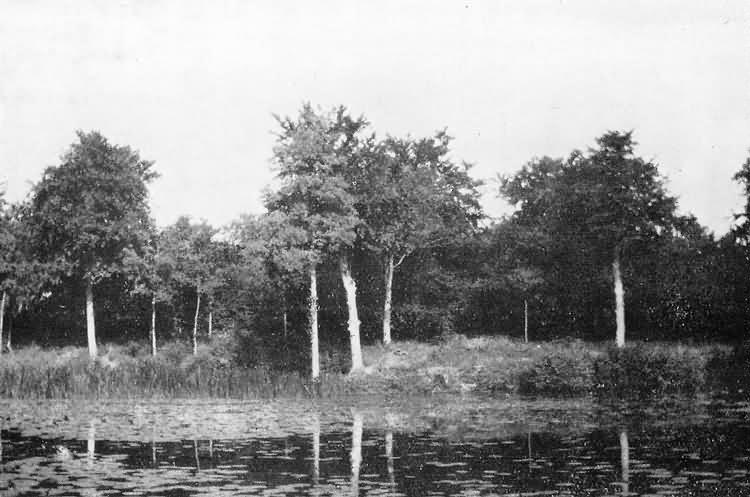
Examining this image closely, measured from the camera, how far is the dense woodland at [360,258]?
1596 inches

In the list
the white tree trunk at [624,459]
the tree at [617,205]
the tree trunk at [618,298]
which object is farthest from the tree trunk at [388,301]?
the white tree trunk at [624,459]

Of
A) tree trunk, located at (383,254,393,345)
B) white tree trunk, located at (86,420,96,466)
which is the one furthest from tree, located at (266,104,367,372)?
white tree trunk, located at (86,420,96,466)

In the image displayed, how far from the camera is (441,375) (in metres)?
Result: 36.9

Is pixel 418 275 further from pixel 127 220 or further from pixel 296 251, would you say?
pixel 127 220

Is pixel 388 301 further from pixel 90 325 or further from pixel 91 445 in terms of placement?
pixel 91 445

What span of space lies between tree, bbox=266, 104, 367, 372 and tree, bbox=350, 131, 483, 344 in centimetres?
159

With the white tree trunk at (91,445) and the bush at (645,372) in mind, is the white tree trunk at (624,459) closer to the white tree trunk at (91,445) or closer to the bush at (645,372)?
the white tree trunk at (91,445)

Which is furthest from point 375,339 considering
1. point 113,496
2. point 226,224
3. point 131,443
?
point 113,496

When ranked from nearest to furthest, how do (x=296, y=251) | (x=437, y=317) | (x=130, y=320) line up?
(x=296, y=251) → (x=437, y=317) → (x=130, y=320)

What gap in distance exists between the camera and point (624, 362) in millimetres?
35156

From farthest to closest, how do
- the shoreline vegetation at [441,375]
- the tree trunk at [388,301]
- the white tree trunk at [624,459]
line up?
1. the tree trunk at [388,301]
2. the shoreline vegetation at [441,375]
3. the white tree trunk at [624,459]

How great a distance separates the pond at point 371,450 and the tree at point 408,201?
17.5 metres

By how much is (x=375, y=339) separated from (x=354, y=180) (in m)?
12.0

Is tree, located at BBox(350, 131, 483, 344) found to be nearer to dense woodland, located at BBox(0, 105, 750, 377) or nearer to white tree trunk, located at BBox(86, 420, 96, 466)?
dense woodland, located at BBox(0, 105, 750, 377)
